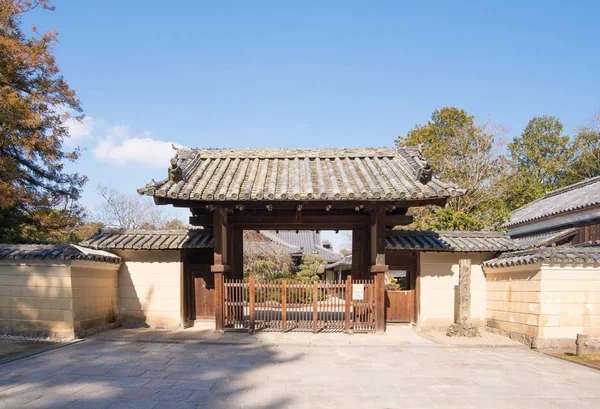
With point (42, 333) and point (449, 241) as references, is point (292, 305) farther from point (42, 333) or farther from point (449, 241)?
point (42, 333)

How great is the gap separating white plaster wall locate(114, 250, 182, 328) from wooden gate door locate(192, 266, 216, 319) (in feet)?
2.03

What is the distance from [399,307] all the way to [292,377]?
5.84 m

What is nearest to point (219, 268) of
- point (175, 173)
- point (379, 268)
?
point (175, 173)

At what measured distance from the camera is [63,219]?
14078mm

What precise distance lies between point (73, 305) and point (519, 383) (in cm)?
953

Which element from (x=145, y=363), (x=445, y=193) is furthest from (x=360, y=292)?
(x=145, y=363)

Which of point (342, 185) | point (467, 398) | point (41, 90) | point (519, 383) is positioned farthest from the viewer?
point (41, 90)

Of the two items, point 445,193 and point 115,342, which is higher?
point 445,193

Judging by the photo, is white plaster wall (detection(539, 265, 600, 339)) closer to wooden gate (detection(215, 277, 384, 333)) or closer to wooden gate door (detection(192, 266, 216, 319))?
wooden gate (detection(215, 277, 384, 333))

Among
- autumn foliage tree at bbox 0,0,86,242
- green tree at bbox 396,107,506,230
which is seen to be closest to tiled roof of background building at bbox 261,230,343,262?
green tree at bbox 396,107,506,230

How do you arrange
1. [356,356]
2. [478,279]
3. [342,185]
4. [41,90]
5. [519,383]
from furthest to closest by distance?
1. [41,90]
2. [478,279]
3. [342,185]
4. [356,356]
5. [519,383]

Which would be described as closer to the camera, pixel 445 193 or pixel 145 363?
pixel 145 363

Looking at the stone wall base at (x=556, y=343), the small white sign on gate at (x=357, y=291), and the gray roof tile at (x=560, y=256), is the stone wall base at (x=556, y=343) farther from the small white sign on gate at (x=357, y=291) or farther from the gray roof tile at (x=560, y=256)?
the small white sign on gate at (x=357, y=291)

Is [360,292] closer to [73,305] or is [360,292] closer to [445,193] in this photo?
[445,193]
